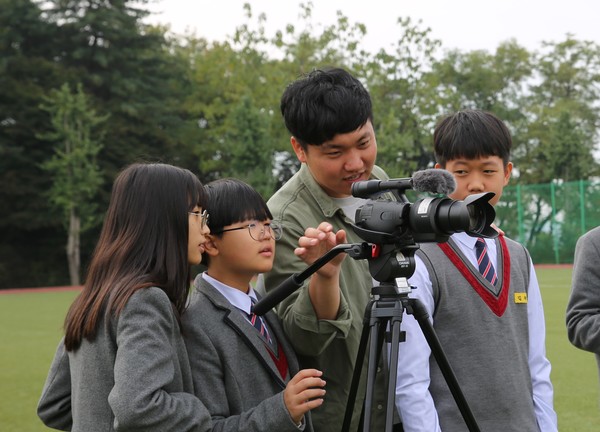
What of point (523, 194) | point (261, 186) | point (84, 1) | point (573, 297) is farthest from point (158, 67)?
point (573, 297)

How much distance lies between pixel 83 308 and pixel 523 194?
81.1 ft

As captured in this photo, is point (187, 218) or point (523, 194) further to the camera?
point (523, 194)

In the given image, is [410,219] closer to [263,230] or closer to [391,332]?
[391,332]

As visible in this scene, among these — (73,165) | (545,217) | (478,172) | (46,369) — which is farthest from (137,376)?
(73,165)

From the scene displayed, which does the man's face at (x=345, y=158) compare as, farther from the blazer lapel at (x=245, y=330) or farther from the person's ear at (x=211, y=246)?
the blazer lapel at (x=245, y=330)

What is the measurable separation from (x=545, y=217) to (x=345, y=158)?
80.1 ft

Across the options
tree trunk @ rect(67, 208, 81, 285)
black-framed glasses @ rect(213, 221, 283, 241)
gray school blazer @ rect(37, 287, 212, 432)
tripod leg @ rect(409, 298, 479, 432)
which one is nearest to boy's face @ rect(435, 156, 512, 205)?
black-framed glasses @ rect(213, 221, 283, 241)

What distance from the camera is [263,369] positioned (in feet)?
7.76

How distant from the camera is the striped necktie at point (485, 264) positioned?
253cm

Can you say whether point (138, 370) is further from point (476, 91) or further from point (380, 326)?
point (476, 91)

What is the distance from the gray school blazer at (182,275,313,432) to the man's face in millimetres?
520

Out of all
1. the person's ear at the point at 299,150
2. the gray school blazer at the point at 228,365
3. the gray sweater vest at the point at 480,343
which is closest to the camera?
the gray school blazer at the point at 228,365

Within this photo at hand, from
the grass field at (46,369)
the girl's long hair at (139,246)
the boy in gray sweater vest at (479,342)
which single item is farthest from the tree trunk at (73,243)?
the boy in gray sweater vest at (479,342)

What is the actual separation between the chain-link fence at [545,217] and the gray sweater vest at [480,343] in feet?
77.1
